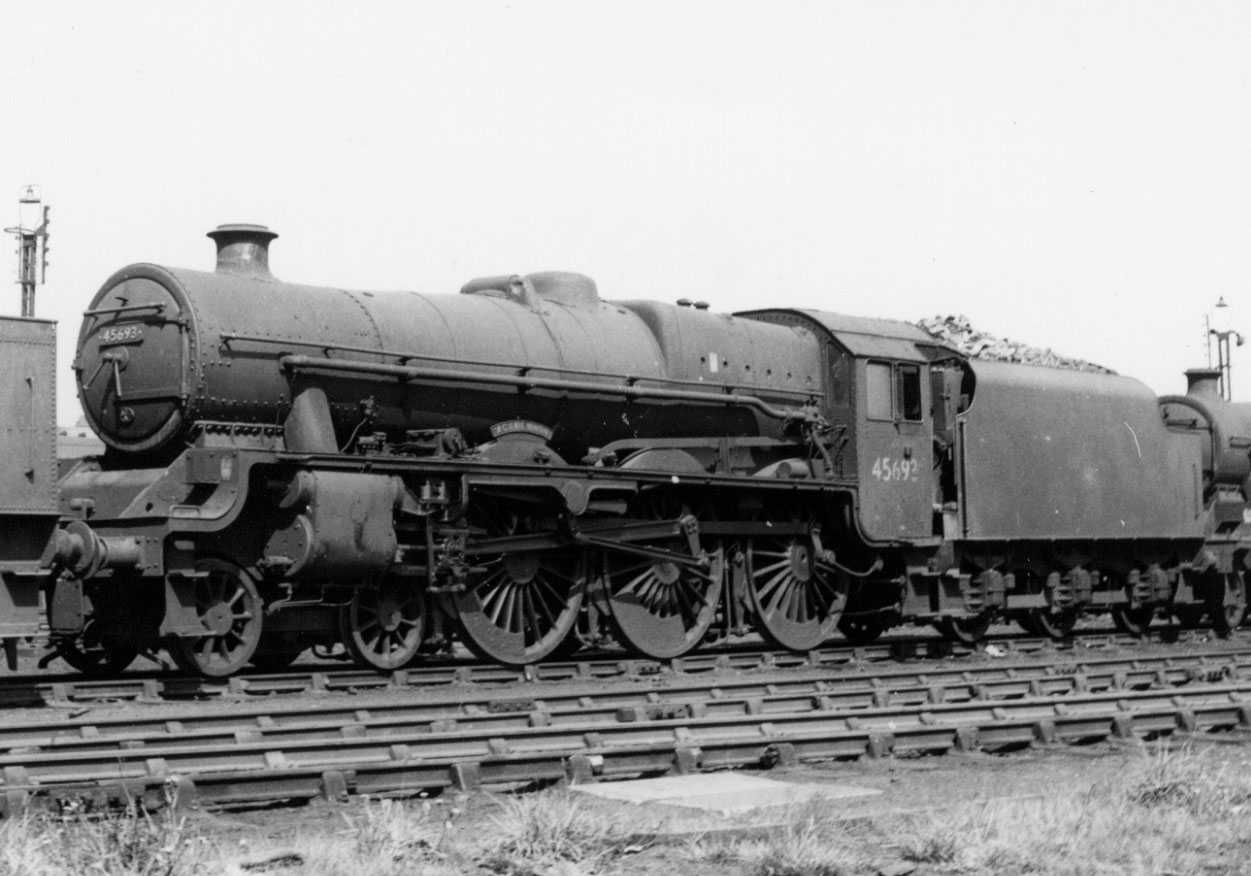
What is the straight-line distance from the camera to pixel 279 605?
12.7 m

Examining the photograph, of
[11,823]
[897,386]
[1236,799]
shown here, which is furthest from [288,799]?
[897,386]

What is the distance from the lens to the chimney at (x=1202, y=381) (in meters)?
23.1

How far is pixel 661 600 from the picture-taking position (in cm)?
1524

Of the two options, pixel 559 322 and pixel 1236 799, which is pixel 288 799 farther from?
pixel 559 322

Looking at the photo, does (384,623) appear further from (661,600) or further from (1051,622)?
(1051,622)

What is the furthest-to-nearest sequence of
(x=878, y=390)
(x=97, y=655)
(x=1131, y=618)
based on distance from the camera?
(x=1131, y=618) < (x=878, y=390) < (x=97, y=655)

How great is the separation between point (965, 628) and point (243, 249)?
8.87 metres

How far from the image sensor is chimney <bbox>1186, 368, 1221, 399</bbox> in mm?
23094

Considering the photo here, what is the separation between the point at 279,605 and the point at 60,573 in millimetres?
1582

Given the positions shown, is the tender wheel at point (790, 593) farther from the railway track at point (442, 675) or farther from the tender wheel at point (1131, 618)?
the tender wheel at point (1131, 618)

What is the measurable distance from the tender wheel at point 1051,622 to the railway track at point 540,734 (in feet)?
19.5

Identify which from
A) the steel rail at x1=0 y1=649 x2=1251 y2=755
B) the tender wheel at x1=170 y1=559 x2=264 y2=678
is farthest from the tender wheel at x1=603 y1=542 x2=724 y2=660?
the tender wheel at x1=170 y1=559 x2=264 y2=678

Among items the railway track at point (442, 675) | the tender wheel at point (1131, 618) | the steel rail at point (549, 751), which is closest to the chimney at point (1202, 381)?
the tender wheel at point (1131, 618)

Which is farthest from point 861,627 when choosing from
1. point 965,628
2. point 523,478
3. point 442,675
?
point 442,675
